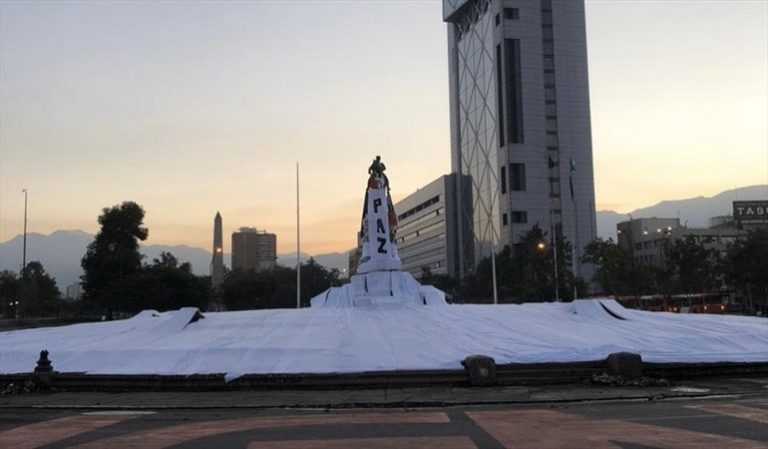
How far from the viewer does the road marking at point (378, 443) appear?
399 inches

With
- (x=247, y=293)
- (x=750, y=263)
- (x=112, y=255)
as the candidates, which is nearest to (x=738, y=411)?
(x=750, y=263)

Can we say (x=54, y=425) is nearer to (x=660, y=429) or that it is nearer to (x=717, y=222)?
(x=660, y=429)

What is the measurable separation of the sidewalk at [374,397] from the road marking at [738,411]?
1.78 meters

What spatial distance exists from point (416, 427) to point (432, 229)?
148 m

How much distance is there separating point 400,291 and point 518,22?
108199mm

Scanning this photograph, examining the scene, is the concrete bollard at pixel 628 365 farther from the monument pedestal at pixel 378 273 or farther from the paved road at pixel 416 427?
the monument pedestal at pixel 378 273

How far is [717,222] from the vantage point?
531ft

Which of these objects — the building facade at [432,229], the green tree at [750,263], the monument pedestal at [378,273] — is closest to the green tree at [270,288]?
the building facade at [432,229]

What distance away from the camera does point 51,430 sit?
12.4 m

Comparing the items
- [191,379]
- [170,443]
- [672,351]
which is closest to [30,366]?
[191,379]

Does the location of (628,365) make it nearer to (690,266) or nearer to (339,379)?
(339,379)

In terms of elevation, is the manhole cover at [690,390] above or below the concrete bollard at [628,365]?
below

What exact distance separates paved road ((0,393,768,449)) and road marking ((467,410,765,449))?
0.02m

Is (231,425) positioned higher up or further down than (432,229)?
further down
